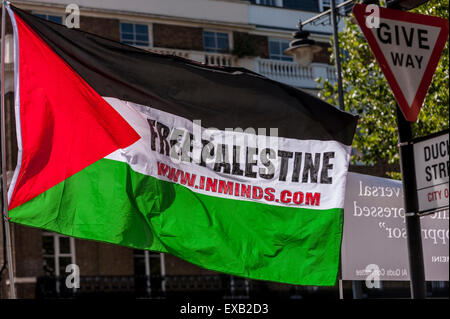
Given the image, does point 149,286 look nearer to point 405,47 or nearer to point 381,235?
point 381,235

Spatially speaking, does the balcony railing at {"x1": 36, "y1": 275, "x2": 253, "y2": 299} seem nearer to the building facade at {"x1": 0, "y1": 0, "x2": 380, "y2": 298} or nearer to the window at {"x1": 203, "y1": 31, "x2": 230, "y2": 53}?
the building facade at {"x1": 0, "y1": 0, "x2": 380, "y2": 298}

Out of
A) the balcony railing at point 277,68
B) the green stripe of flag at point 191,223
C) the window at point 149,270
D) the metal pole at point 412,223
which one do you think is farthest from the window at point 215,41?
the green stripe of flag at point 191,223

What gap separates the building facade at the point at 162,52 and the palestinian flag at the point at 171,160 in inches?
790

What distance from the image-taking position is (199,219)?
609cm

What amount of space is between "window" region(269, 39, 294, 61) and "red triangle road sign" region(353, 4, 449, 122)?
26.6 metres

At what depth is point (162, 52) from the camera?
97.3 ft

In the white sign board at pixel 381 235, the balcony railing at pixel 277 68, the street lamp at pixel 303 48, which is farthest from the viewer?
the balcony railing at pixel 277 68

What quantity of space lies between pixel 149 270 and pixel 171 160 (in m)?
23.5

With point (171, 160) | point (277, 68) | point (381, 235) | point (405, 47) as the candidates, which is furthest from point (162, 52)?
point (171, 160)

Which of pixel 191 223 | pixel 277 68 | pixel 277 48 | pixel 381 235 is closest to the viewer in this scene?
pixel 191 223

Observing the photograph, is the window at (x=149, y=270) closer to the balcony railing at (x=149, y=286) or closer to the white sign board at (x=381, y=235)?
the balcony railing at (x=149, y=286)

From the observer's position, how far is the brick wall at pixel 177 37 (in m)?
30.7
